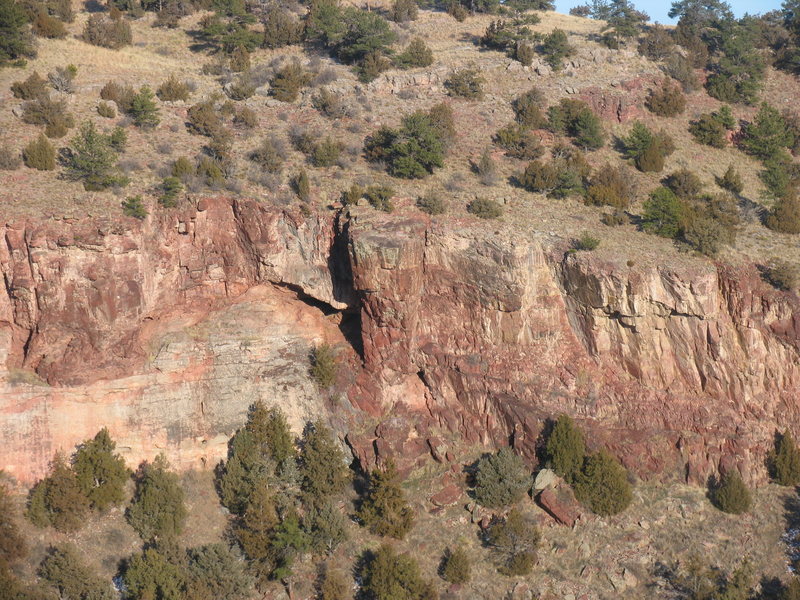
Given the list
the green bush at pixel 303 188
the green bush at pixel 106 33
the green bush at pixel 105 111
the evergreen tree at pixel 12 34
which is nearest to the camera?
the green bush at pixel 303 188

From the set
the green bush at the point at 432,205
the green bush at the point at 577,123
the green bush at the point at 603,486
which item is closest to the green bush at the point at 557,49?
the green bush at the point at 577,123

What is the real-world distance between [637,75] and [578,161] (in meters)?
11.5

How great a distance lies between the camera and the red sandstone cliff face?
31.6 meters

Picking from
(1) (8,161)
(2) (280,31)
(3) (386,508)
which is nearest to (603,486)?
(3) (386,508)

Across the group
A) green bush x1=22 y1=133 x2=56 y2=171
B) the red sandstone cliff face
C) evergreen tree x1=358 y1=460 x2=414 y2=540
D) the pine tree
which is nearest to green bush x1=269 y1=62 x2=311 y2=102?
the pine tree

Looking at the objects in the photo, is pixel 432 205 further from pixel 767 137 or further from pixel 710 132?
pixel 767 137

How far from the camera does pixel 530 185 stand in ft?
127

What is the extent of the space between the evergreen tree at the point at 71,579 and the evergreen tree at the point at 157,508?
2.61m

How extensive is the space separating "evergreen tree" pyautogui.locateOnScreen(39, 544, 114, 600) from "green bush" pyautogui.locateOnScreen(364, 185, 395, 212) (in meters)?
19.2

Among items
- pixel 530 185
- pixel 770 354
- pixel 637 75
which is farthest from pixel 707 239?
pixel 637 75

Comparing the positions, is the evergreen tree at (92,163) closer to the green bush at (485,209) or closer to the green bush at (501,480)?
the green bush at (485,209)

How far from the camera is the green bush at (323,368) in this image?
34.8 metres

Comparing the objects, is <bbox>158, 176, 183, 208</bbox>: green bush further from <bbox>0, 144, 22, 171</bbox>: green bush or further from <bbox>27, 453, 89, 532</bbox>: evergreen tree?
<bbox>27, 453, 89, 532</bbox>: evergreen tree

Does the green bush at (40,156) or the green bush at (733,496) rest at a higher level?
the green bush at (40,156)
